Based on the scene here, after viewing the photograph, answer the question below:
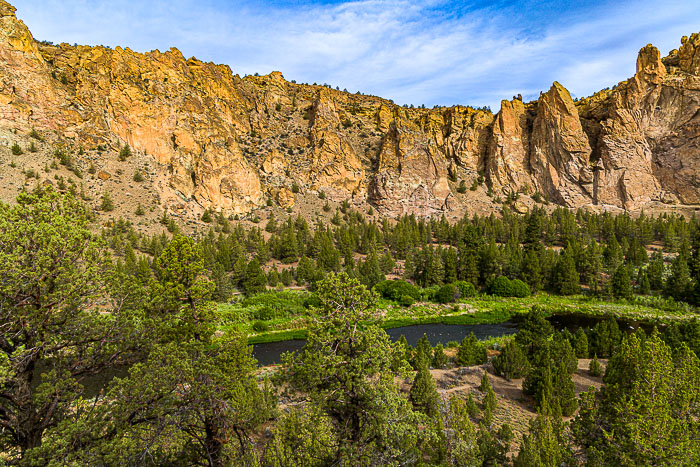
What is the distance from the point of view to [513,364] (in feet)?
59.3

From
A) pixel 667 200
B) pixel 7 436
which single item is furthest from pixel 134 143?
pixel 667 200

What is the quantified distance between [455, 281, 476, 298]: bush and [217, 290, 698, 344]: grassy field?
2.93 ft

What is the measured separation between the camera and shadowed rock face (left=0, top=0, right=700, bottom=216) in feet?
218

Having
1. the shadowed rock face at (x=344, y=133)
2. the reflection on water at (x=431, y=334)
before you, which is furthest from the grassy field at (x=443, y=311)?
the shadowed rock face at (x=344, y=133)

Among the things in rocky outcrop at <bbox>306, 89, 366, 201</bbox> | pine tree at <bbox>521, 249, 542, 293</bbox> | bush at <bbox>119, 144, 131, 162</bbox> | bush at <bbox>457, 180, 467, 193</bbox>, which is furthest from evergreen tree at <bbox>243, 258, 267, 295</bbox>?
bush at <bbox>457, 180, 467, 193</bbox>

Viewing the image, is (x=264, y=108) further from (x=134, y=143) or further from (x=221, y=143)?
(x=134, y=143)

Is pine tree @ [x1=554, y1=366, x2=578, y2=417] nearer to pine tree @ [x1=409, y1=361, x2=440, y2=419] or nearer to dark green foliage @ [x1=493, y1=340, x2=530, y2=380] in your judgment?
dark green foliage @ [x1=493, y1=340, x2=530, y2=380]

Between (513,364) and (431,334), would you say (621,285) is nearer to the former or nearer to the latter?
(431,334)

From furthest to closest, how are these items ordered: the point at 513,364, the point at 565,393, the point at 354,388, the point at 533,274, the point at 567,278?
the point at 533,274, the point at 567,278, the point at 513,364, the point at 565,393, the point at 354,388

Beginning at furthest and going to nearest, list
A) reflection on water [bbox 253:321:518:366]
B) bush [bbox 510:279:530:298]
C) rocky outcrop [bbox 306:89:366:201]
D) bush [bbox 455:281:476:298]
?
rocky outcrop [bbox 306:89:366:201], bush [bbox 455:281:476:298], bush [bbox 510:279:530:298], reflection on water [bbox 253:321:518:366]

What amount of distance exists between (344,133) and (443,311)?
69.4m

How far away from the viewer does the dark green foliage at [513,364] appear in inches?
710

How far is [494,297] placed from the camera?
138ft

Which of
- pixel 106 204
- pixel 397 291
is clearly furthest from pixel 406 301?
pixel 106 204
